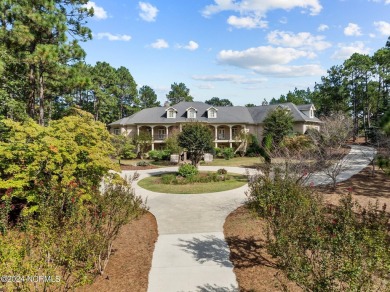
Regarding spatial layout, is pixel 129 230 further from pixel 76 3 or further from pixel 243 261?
pixel 76 3

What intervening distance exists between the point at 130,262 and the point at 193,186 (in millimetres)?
10115

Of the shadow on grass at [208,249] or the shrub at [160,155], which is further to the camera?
the shrub at [160,155]

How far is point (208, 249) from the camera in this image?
8008mm

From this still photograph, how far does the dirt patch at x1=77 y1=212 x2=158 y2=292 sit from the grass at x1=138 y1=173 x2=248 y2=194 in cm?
578

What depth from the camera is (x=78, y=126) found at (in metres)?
9.92


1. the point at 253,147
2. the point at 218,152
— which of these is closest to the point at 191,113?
the point at 218,152

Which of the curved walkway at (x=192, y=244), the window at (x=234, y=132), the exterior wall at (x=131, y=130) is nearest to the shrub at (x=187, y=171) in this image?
the curved walkway at (x=192, y=244)

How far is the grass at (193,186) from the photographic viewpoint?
15945mm

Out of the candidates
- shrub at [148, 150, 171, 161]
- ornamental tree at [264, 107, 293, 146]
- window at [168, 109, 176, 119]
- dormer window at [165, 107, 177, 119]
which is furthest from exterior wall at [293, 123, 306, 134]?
shrub at [148, 150, 171, 161]

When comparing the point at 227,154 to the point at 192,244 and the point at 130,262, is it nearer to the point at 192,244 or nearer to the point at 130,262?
the point at 192,244

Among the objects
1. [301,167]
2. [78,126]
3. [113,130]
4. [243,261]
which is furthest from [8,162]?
[113,130]

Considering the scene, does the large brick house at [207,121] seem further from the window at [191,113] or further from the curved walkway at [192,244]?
the curved walkway at [192,244]

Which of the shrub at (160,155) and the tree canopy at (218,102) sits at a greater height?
the tree canopy at (218,102)

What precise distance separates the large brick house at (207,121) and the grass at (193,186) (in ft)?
61.2
